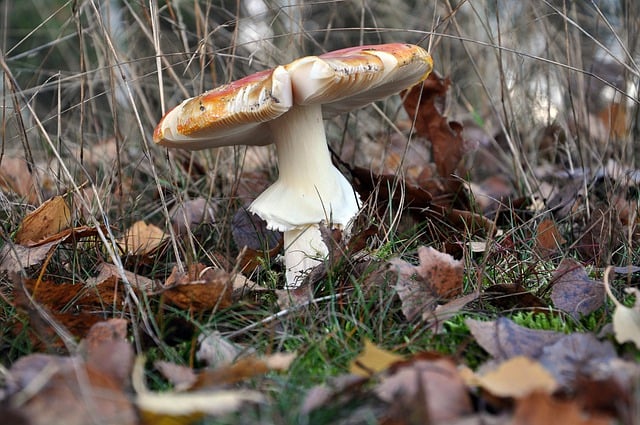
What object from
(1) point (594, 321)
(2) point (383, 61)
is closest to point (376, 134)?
(2) point (383, 61)

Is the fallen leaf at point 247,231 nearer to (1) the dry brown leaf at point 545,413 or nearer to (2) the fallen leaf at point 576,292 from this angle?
(2) the fallen leaf at point 576,292

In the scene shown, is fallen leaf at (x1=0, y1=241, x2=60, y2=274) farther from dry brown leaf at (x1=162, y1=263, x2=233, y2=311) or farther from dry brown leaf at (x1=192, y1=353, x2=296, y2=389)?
dry brown leaf at (x1=192, y1=353, x2=296, y2=389)

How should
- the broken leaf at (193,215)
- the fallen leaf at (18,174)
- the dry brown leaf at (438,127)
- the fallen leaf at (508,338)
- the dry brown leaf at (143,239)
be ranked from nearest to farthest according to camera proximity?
1. the fallen leaf at (508,338)
2. the dry brown leaf at (143,239)
3. the broken leaf at (193,215)
4. the dry brown leaf at (438,127)
5. the fallen leaf at (18,174)

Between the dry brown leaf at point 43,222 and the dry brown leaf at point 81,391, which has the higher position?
the dry brown leaf at point 81,391

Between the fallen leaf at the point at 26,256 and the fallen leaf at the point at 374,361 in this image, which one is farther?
the fallen leaf at the point at 26,256

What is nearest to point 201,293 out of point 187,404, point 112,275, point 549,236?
point 112,275

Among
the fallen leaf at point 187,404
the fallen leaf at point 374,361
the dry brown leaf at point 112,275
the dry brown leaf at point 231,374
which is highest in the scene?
the fallen leaf at point 187,404

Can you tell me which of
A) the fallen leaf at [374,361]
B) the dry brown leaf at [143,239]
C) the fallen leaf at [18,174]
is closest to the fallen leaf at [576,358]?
the fallen leaf at [374,361]

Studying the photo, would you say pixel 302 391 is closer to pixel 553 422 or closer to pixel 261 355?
pixel 261 355

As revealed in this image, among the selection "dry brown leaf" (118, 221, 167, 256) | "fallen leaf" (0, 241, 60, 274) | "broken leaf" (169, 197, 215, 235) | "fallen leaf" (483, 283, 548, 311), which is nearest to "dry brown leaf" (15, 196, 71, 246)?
"fallen leaf" (0, 241, 60, 274)
